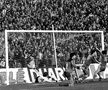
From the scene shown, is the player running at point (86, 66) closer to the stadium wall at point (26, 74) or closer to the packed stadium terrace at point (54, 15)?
Result: the stadium wall at point (26, 74)

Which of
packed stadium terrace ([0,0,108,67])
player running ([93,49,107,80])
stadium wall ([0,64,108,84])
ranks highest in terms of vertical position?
packed stadium terrace ([0,0,108,67])

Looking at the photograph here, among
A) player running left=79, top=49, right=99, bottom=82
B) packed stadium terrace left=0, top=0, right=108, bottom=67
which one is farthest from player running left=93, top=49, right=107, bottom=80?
packed stadium terrace left=0, top=0, right=108, bottom=67

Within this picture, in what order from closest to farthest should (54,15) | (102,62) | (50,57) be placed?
(102,62) → (50,57) → (54,15)

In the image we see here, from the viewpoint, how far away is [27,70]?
2097 cm

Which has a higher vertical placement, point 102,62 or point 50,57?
point 50,57

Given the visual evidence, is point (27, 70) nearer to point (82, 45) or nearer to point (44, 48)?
point (44, 48)

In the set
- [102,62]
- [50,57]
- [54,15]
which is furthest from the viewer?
[54,15]

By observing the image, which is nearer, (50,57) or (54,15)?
(50,57)

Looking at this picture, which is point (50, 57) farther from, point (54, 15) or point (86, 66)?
point (54, 15)

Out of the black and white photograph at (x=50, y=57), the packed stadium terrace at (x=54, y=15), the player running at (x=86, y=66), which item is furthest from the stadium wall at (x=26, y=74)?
the packed stadium terrace at (x=54, y=15)

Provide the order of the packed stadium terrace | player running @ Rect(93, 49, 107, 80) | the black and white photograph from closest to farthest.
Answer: the black and white photograph < player running @ Rect(93, 49, 107, 80) < the packed stadium terrace

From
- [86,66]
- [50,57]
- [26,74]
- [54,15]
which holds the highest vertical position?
[54,15]

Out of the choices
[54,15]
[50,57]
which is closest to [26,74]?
[50,57]

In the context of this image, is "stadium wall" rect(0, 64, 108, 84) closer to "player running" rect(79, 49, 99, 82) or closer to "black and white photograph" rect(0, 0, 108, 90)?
"black and white photograph" rect(0, 0, 108, 90)
